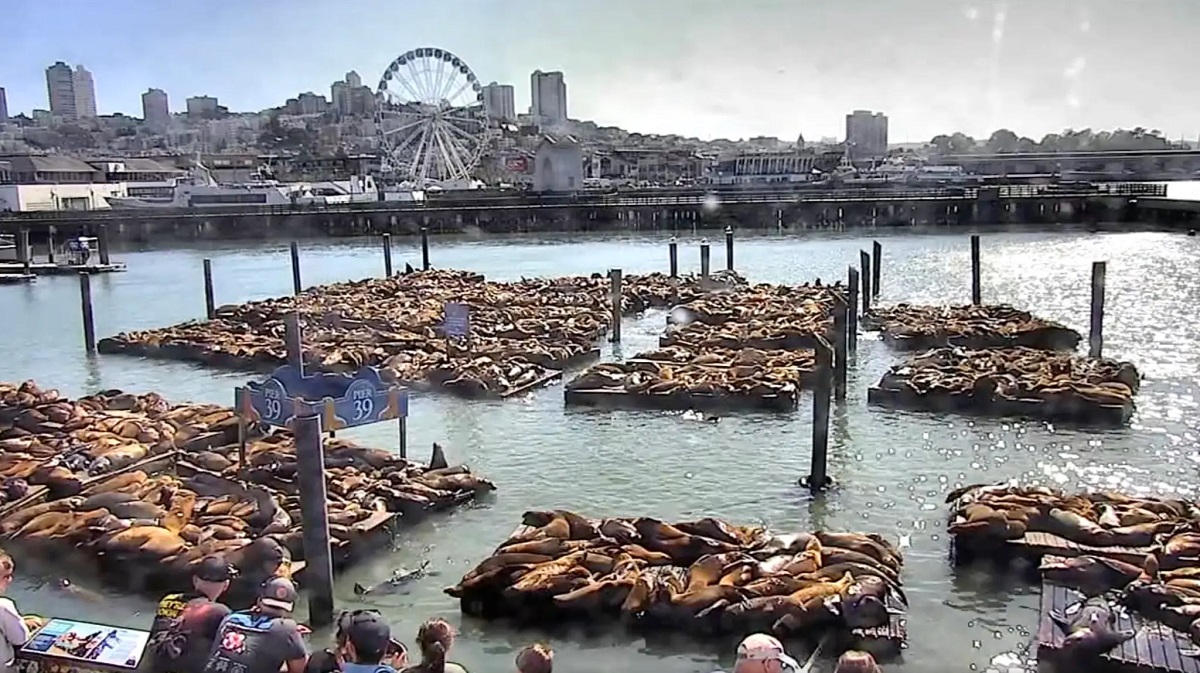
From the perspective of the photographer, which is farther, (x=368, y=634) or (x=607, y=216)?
(x=607, y=216)

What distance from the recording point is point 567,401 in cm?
1516

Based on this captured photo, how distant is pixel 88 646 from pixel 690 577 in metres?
4.32

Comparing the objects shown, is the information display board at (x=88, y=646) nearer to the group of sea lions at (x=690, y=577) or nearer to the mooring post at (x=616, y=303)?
the group of sea lions at (x=690, y=577)

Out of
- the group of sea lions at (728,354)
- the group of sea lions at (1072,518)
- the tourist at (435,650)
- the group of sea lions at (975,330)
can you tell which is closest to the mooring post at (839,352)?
the group of sea lions at (728,354)

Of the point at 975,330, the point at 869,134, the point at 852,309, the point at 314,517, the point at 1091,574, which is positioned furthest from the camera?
the point at 869,134

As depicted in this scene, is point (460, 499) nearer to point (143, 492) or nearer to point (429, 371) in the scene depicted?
point (143, 492)

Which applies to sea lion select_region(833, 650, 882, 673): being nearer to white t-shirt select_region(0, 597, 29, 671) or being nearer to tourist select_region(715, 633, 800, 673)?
tourist select_region(715, 633, 800, 673)

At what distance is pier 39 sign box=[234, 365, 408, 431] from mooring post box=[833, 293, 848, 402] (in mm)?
7378

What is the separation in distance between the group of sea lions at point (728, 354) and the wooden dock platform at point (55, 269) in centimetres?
2531

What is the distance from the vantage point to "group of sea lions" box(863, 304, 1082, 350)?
1861cm

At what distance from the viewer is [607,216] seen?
6031 cm

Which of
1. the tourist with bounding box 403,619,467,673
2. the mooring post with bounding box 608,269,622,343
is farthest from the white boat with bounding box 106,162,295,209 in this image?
the tourist with bounding box 403,619,467,673

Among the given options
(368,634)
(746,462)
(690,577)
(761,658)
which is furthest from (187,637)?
(746,462)

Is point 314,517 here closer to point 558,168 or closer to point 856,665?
point 856,665
